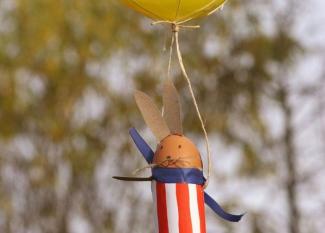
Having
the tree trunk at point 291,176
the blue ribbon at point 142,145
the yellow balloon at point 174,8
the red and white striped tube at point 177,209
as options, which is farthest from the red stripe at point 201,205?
Result: the tree trunk at point 291,176

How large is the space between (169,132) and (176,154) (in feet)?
0.39

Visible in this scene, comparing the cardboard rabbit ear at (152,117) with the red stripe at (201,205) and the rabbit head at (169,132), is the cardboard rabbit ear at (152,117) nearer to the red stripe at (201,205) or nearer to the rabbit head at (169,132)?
the rabbit head at (169,132)

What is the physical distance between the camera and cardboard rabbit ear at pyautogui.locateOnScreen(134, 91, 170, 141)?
3172 millimetres

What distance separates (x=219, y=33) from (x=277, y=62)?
2.22 feet

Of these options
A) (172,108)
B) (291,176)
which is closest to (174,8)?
(172,108)

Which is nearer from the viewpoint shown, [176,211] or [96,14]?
[176,211]

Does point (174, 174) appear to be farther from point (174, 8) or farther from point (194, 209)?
point (174, 8)

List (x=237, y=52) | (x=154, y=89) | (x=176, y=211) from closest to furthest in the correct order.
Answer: (x=176, y=211) < (x=154, y=89) < (x=237, y=52)

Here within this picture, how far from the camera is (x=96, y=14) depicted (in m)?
9.73

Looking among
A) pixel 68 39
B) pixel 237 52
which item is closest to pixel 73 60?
pixel 68 39

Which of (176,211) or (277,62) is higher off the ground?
(277,62)

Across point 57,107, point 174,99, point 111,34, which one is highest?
point 111,34

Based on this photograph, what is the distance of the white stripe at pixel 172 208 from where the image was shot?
3066 mm

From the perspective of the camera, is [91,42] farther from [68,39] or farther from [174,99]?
[174,99]
